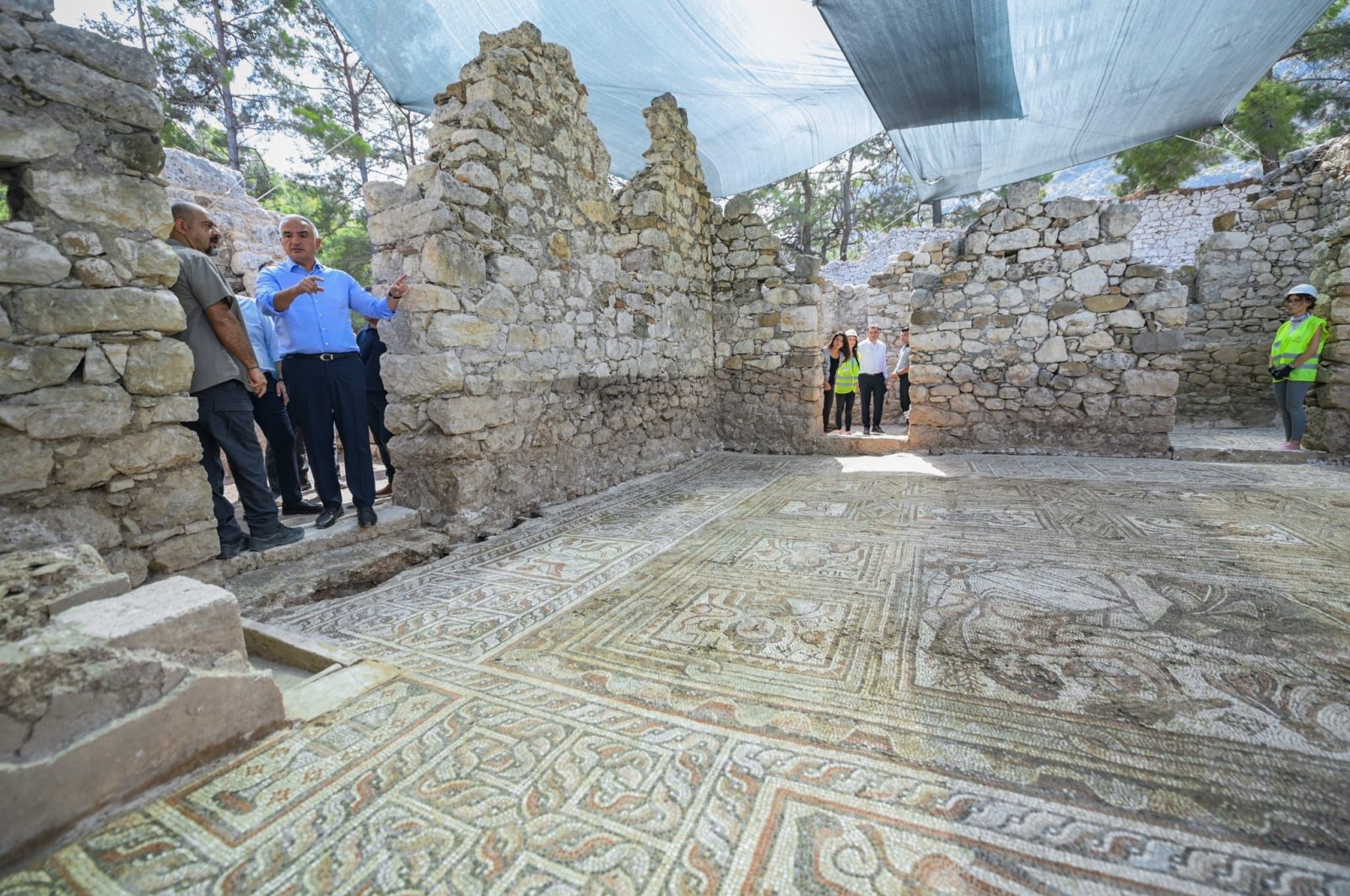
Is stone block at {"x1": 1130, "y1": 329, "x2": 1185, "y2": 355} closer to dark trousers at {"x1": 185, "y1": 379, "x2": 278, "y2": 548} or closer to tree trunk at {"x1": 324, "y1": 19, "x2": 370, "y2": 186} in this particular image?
dark trousers at {"x1": 185, "y1": 379, "x2": 278, "y2": 548}

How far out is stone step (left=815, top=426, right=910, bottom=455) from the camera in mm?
6465

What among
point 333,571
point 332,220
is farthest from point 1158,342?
point 332,220

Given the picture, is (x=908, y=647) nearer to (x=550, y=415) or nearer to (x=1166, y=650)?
(x=1166, y=650)

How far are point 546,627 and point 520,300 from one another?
8.34 ft

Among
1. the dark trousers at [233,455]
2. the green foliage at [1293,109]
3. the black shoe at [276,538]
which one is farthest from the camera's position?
the green foliage at [1293,109]

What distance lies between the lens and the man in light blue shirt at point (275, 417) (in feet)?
10.6

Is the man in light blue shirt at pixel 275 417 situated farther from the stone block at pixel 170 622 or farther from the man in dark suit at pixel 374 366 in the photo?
the stone block at pixel 170 622

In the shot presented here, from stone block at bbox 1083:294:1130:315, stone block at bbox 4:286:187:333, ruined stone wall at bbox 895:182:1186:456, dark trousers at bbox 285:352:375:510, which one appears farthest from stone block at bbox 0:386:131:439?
stone block at bbox 1083:294:1130:315

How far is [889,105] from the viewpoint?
571 centimetres

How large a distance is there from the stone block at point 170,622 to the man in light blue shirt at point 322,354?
63.7 inches

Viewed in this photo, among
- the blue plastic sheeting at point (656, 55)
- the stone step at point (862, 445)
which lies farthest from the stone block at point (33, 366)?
the stone step at point (862, 445)

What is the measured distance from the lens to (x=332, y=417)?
3.13 meters

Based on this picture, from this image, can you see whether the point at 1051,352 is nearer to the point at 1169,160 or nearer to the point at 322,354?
the point at 322,354

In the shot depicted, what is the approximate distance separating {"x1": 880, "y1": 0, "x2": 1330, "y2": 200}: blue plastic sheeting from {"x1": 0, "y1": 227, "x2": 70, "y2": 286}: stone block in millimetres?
5067
